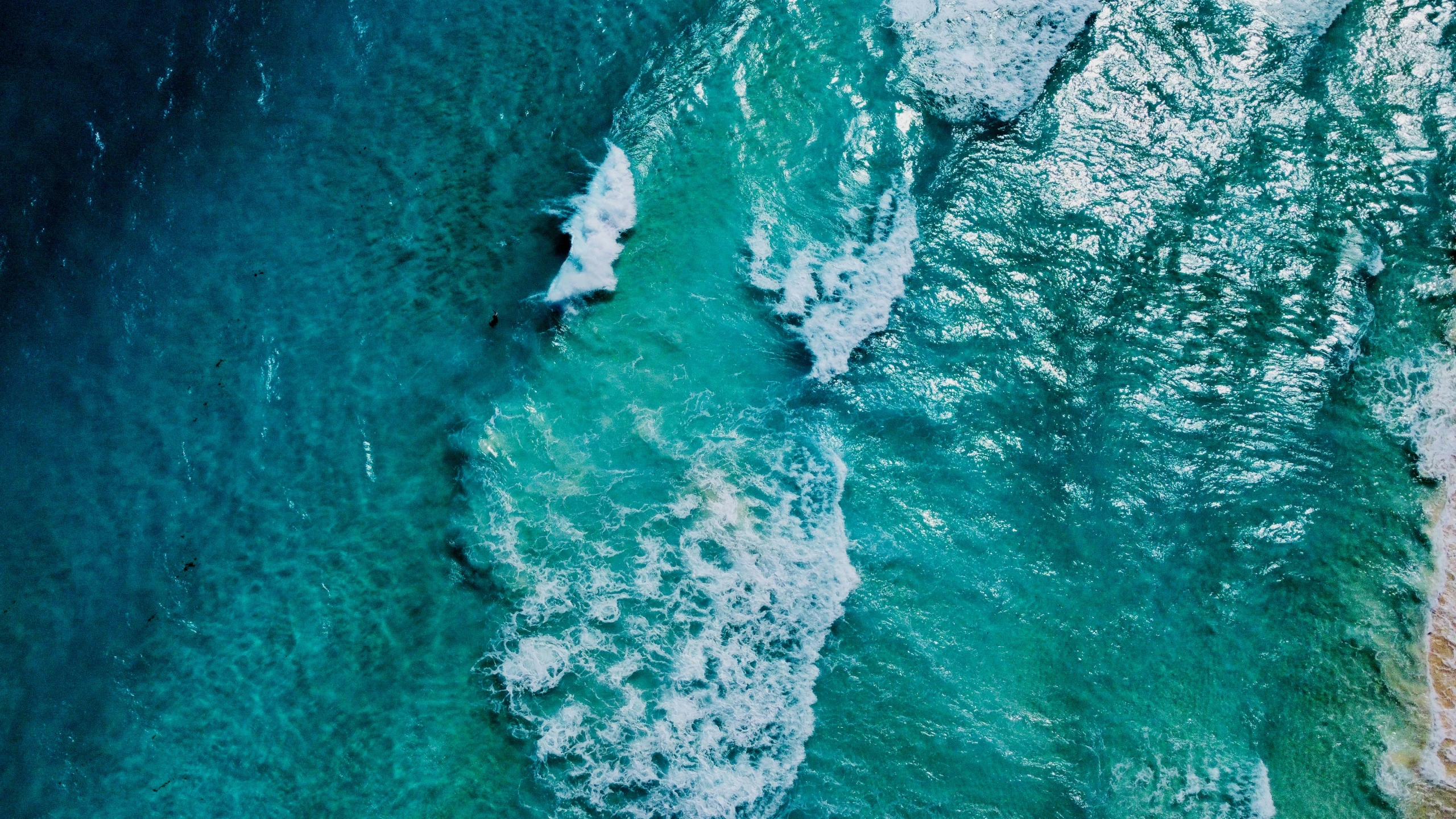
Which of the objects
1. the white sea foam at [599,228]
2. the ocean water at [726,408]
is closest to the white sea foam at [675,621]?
the ocean water at [726,408]

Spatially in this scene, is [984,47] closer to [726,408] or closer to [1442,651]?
[726,408]

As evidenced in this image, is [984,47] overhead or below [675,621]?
overhead

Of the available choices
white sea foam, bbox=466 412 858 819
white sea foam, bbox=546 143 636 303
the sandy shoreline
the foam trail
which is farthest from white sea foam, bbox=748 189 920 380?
the sandy shoreline

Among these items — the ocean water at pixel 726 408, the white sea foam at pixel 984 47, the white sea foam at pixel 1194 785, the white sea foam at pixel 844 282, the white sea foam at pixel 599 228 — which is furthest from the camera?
the white sea foam at pixel 984 47

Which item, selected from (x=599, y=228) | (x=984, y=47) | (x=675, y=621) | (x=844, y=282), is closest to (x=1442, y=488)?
(x=844, y=282)

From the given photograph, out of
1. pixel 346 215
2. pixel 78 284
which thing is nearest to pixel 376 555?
pixel 346 215

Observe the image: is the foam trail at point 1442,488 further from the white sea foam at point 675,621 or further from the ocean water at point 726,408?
the white sea foam at point 675,621
